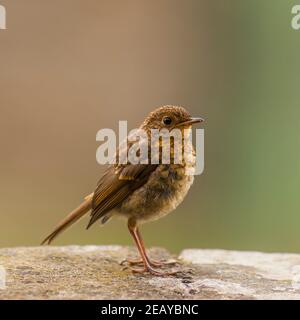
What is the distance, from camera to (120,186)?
207 inches

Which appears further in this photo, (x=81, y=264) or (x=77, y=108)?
(x=77, y=108)

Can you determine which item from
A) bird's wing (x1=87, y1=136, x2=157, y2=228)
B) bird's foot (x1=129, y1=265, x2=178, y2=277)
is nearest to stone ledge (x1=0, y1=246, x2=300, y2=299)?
bird's foot (x1=129, y1=265, x2=178, y2=277)

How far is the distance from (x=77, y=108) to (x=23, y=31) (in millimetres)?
1417

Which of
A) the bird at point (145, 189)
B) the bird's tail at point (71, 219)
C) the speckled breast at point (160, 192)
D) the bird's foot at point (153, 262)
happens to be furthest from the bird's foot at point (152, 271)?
the bird's tail at point (71, 219)

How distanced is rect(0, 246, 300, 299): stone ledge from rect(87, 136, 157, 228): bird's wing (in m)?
0.45

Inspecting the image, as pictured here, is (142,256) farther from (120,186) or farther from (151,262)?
(120,186)

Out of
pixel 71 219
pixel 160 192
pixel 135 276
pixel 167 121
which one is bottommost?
pixel 135 276

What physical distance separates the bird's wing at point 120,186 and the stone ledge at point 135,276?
45cm

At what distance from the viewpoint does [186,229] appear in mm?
9492

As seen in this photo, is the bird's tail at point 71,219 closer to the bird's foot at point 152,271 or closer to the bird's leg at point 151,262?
the bird's leg at point 151,262

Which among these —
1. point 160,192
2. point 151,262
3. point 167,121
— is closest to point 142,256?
point 151,262

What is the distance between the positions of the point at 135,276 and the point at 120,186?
0.68 m

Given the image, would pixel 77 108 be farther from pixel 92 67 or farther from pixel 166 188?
pixel 166 188
